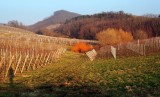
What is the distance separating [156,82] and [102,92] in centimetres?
364

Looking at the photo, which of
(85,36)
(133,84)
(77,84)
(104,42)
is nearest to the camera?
(133,84)

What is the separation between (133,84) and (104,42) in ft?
331

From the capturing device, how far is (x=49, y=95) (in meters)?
16.3

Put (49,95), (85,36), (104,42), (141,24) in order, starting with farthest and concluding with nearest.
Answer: (85,36), (141,24), (104,42), (49,95)

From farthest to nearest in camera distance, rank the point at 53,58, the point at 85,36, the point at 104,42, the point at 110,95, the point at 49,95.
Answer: the point at 85,36
the point at 104,42
the point at 53,58
the point at 49,95
the point at 110,95

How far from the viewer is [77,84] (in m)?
19.9

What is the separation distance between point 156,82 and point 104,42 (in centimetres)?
10074

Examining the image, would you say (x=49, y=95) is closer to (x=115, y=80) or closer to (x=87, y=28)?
(x=115, y=80)

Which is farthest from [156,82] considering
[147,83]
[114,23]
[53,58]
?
[114,23]

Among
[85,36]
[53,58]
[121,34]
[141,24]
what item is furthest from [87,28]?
[53,58]

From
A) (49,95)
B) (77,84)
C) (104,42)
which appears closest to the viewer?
(49,95)

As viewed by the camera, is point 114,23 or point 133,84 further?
point 114,23

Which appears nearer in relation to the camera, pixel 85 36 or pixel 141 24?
pixel 141 24

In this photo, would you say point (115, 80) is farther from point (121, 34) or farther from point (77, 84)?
point (121, 34)
